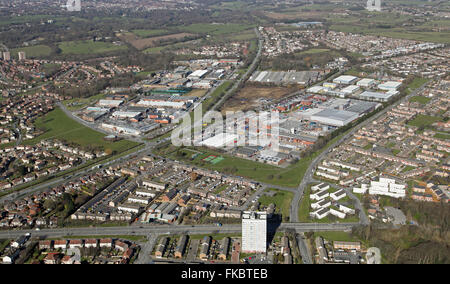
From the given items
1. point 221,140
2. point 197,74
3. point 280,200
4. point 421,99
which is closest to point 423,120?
point 421,99

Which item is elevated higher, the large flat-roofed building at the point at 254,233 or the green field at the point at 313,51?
the green field at the point at 313,51

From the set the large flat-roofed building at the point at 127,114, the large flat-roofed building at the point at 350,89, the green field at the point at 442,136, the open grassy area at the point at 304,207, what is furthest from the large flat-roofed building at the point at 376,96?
the large flat-roofed building at the point at 127,114

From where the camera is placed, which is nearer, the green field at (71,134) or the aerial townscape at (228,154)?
the aerial townscape at (228,154)

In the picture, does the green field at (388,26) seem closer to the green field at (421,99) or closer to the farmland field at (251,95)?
the green field at (421,99)

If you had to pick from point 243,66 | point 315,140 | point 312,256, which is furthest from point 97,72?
point 312,256

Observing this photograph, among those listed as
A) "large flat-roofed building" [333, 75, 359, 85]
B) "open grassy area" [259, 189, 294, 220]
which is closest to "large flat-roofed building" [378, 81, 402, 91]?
"large flat-roofed building" [333, 75, 359, 85]

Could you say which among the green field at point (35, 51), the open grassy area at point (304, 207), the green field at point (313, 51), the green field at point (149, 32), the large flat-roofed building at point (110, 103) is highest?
the green field at point (149, 32)

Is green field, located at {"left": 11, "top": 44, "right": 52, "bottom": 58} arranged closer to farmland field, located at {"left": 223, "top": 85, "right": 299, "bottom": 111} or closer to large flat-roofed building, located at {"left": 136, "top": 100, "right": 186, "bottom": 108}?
large flat-roofed building, located at {"left": 136, "top": 100, "right": 186, "bottom": 108}
